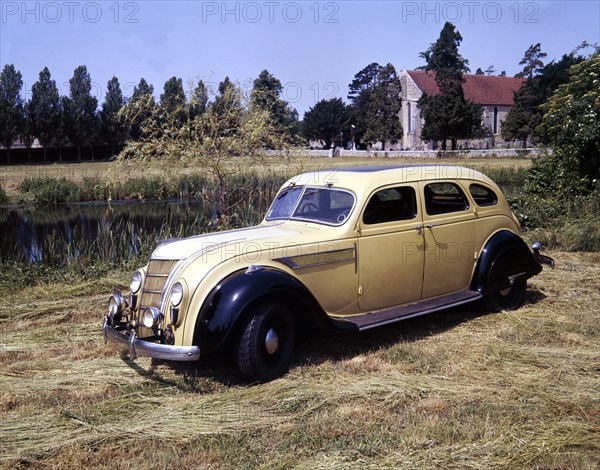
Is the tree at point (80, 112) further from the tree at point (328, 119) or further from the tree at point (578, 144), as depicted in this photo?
the tree at point (578, 144)

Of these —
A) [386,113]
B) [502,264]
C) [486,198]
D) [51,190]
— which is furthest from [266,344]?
[386,113]

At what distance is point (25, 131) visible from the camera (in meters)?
51.9

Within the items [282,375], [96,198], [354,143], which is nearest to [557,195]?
[282,375]

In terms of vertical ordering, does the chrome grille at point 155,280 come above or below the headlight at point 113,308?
above

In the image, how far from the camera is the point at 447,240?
6410 millimetres

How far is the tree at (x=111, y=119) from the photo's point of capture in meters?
56.4

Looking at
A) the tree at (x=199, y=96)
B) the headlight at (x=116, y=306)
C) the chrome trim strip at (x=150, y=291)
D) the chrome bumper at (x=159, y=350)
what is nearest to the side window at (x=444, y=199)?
the chrome trim strip at (x=150, y=291)

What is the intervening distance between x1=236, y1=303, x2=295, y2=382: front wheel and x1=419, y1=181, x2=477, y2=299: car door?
1819 mm

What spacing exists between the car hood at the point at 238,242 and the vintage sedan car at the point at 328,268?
0.05 ft

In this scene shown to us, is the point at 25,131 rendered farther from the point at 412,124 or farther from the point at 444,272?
the point at 444,272

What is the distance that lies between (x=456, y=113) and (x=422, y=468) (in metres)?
54.9

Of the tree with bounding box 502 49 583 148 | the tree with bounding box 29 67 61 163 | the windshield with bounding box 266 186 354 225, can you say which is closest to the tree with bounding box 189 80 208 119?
the windshield with bounding box 266 186 354 225

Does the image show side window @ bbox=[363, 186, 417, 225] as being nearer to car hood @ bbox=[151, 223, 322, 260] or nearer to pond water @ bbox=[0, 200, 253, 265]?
car hood @ bbox=[151, 223, 322, 260]

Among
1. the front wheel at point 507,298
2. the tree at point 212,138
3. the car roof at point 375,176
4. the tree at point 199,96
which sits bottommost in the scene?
the front wheel at point 507,298
